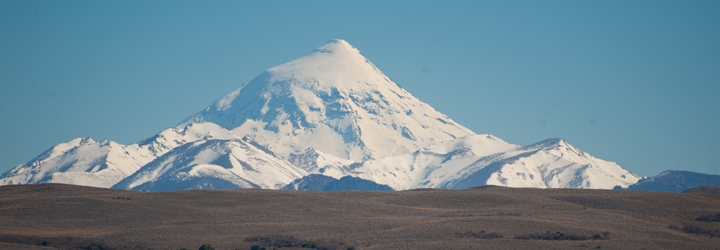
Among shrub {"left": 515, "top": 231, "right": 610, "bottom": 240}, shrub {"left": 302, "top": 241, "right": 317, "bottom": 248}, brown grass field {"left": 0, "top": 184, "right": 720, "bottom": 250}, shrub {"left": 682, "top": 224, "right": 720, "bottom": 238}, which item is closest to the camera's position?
shrub {"left": 302, "top": 241, "right": 317, "bottom": 248}

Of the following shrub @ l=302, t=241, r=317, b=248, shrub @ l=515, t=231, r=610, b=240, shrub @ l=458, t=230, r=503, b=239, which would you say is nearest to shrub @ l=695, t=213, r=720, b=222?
shrub @ l=515, t=231, r=610, b=240

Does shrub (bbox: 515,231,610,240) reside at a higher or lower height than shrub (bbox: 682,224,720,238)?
lower

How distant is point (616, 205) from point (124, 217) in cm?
6442

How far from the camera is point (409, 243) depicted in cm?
8131

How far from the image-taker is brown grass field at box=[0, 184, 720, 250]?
83.2 metres

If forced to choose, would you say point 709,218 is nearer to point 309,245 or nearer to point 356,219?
point 356,219

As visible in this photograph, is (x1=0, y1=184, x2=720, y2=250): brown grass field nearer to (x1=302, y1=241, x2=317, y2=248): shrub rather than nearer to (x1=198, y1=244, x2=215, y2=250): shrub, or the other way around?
(x1=302, y1=241, x2=317, y2=248): shrub

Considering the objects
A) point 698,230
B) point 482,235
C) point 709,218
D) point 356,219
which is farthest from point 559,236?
point 709,218

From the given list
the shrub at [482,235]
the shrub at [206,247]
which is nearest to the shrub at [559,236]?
the shrub at [482,235]

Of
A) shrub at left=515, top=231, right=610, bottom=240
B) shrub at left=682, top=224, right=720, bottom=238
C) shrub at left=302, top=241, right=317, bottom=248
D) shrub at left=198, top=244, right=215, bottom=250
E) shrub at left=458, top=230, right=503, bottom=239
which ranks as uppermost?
shrub at left=682, top=224, right=720, bottom=238

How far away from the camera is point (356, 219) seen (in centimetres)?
9756

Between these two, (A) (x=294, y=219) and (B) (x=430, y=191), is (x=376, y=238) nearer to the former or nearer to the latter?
(A) (x=294, y=219)

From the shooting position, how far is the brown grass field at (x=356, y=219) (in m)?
83.2

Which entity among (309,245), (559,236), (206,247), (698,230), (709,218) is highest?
(709,218)
